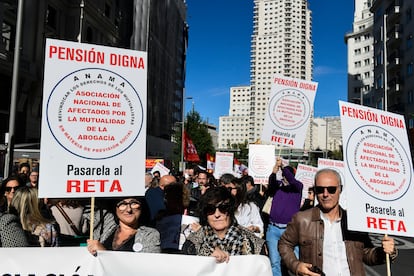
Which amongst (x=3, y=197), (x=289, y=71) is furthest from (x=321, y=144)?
(x=3, y=197)

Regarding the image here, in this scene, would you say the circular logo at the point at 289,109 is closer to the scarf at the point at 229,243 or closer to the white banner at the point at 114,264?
the scarf at the point at 229,243

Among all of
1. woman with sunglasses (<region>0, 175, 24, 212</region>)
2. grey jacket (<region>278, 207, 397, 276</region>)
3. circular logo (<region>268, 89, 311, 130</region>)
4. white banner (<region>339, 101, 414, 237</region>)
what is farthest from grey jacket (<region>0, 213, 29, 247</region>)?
circular logo (<region>268, 89, 311, 130</region>)

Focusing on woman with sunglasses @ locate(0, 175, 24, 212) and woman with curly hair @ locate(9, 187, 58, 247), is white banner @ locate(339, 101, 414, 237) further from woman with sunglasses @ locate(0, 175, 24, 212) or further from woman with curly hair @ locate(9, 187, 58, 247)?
woman with sunglasses @ locate(0, 175, 24, 212)

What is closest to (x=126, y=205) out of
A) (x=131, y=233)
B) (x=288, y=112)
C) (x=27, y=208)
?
(x=131, y=233)

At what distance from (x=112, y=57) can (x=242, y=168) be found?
16101 mm

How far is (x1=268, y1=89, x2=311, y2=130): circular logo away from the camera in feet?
25.3

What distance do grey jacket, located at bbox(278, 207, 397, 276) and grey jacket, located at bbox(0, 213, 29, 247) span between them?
2.01m

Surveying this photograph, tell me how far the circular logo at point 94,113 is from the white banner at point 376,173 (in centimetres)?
154

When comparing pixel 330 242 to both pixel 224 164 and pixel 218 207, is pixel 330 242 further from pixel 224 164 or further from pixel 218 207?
pixel 224 164

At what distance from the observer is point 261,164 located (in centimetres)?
1109

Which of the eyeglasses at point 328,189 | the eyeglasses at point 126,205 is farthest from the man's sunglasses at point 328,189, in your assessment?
the eyeglasses at point 126,205

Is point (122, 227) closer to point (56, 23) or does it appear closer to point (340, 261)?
point (340, 261)

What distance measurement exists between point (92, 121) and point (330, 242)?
1.89 metres

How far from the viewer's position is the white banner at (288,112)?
7.65m
